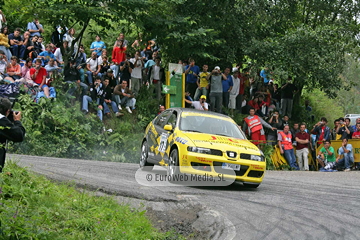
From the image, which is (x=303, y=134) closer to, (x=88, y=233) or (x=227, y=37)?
(x=227, y=37)

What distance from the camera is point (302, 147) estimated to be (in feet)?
65.9

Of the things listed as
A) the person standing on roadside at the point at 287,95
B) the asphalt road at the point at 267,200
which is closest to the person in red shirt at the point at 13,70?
the asphalt road at the point at 267,200

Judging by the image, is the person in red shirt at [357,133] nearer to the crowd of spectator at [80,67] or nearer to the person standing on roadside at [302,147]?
the person standing on roadside at [302,147]

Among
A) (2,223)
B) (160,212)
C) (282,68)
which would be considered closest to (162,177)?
(160,212)

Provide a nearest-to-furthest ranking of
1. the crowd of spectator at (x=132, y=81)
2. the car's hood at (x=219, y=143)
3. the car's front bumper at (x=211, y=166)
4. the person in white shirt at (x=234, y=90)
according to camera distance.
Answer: the car's front bumper at (x=211, y=166) < the car's hood at (x=219, y=143) < the crowd of spectator at (x=132, y=81) < the person in white shirt at (x=234, y=90)

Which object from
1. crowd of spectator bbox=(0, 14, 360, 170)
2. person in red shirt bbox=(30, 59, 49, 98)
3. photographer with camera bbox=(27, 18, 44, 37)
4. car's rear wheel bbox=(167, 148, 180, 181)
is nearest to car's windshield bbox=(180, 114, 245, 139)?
car's rear wheel bbox=(167, 148, 180, 181)

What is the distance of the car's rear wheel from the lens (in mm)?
11148

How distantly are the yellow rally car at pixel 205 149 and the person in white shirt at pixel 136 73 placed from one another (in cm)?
771

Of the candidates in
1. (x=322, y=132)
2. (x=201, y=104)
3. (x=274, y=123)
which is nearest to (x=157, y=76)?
(x=201, y=104)

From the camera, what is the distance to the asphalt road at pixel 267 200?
23.8ft

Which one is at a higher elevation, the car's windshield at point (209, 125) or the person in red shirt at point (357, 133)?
the car's windshield at point (209, 125)

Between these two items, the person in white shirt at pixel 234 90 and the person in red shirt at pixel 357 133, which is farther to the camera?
the person in white shirt at pixel 234 90

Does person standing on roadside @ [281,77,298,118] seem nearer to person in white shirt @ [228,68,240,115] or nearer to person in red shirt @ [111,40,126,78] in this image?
person in white shirt @ [228,68,240,115]

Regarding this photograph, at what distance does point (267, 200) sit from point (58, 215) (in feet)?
15.2
